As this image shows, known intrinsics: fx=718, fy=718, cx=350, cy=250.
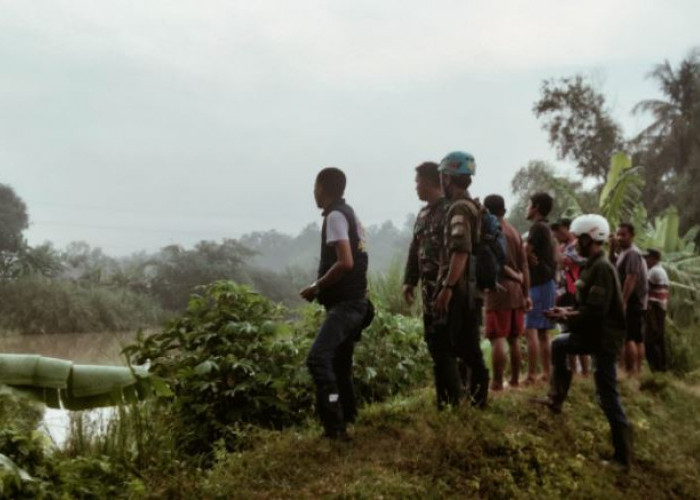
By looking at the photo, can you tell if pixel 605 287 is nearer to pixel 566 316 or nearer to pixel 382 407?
pixel 566 316

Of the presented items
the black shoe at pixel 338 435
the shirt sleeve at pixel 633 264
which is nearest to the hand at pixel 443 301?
the black shoe at pixel 338 435

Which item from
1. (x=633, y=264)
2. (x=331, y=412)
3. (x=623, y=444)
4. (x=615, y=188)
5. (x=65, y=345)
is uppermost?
(x=615, y=188)

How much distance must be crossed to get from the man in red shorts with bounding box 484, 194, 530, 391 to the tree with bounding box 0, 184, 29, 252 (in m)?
29.8

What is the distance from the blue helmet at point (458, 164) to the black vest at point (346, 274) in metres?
0.87

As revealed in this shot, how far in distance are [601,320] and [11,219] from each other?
111 feet

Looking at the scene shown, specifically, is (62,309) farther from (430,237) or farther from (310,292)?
(310,292)

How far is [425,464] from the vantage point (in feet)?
15.8

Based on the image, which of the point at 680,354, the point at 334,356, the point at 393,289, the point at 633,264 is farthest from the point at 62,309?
the point at 334,356

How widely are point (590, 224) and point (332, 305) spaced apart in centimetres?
205

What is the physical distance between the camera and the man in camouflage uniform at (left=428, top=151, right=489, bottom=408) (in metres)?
5.15

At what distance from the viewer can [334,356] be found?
5.12 m

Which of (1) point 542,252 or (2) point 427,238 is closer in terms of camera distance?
(2) point 427,238

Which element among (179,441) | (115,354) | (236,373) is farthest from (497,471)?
(115,354)

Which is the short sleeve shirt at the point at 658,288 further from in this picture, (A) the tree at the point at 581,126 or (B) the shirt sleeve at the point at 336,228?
(A) the tree at the point at 581,126
